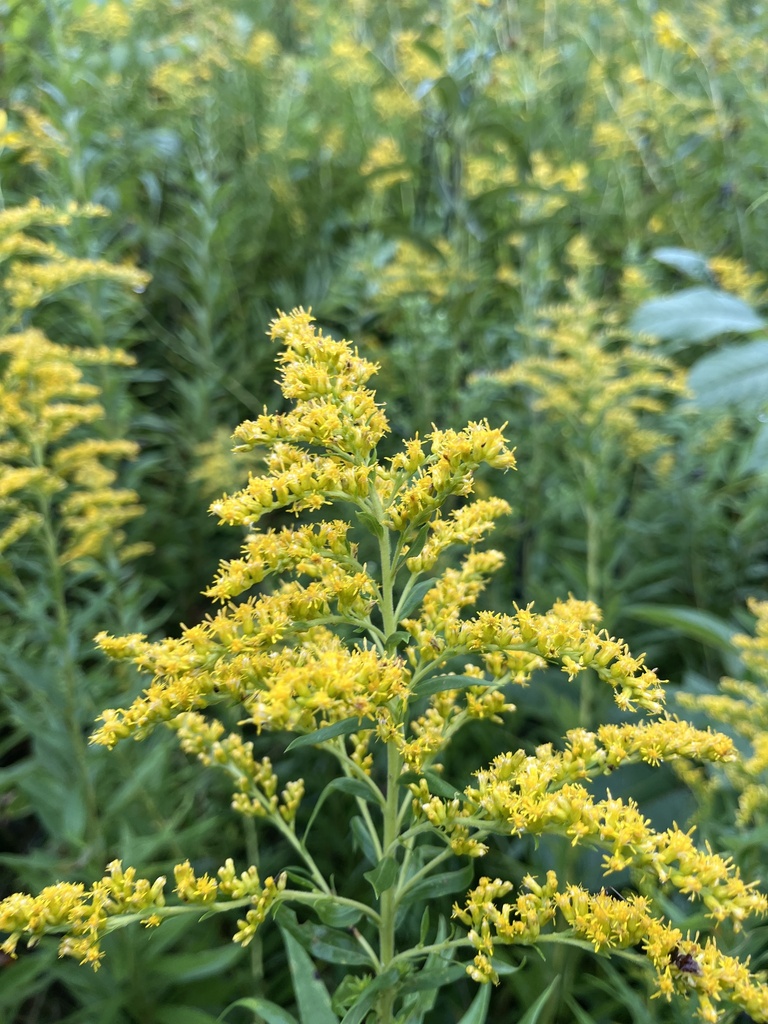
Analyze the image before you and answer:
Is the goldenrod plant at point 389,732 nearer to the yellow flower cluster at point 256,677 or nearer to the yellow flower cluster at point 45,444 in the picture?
the yellow flower cluster at point 256,677

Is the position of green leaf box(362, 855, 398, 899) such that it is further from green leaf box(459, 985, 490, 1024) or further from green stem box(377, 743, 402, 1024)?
green leaf box(459, 985, 490, 1024)

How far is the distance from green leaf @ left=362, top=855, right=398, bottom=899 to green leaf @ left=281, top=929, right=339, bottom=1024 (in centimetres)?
23

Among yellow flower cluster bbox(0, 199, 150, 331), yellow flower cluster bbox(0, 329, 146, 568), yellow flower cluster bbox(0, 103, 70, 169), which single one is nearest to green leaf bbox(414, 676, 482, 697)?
yellow flower cluster bbox(0, 329, 146, 568)

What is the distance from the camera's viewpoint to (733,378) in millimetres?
1911

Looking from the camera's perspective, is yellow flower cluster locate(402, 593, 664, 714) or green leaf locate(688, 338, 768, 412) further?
green leaf locate(688, 338, 768, 412)

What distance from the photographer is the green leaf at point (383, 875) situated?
1023 mm

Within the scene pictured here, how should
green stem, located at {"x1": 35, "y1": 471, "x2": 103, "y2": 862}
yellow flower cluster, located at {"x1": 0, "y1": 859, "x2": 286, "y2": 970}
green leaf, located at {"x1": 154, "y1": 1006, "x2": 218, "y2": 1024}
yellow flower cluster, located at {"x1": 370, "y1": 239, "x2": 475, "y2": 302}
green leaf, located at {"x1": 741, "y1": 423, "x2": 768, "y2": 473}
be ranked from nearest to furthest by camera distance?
yellow flower cluster, located at {"x1": 0, "y1": 859, "x2": 286, "y2": 970} → green leaf, located at {"x1": 154, "y1": 1006, "x2": 218, "y2": 1024} → green leaf, located at {"x1": 741, "y1": 423, "x2": 768, "y2": 473} → green stem, located at {"x1": 35, "y1": 471, "x2": 103, "y2": 862} → yellow flower cluster, located at {"x1": 370, "y1": 239, "x2": 475, "y2": 302}

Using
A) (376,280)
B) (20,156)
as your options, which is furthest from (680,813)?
(20,156)

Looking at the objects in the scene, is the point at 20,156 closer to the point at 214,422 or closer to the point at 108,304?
the point at 108,304

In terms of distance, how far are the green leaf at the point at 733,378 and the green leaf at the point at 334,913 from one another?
139 cm

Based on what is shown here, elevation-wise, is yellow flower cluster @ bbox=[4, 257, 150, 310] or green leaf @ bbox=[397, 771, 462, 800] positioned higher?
yellow flower cluster @ bbox=[4, 257, 150, 310]

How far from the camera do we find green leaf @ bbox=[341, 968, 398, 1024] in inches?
39.8

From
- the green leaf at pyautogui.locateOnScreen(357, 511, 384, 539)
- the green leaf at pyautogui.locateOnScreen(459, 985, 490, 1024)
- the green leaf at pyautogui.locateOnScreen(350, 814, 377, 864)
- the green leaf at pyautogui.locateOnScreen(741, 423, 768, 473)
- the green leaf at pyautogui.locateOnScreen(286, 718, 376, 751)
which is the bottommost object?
the green leaf at pyautogui.locateOnScreen(459, 985, 490, 1024)

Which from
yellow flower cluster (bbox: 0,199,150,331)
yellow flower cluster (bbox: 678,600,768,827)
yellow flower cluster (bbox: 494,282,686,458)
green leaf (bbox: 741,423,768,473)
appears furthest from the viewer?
yellow flower cluster (bbox: 494,282,686,458)
